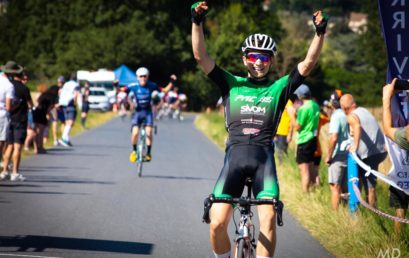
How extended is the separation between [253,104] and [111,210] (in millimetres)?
6451

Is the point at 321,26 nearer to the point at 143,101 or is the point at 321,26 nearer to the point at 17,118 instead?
the point at 17,118

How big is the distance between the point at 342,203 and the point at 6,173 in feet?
20.6

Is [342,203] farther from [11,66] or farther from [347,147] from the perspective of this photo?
[11,66]

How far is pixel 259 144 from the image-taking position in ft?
25.5

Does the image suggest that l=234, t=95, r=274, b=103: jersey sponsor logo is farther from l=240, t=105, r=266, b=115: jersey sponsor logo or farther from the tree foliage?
the tree foliage

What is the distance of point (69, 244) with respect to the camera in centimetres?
1062

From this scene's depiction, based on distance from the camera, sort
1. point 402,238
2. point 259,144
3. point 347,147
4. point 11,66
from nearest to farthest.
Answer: point 259,144, point 402,238, point 347,147, point 11,66

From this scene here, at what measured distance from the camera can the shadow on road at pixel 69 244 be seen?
10.3 metres

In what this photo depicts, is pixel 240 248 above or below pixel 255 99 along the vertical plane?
below

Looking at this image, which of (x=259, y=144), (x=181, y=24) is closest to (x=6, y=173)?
(x=259, y=144)

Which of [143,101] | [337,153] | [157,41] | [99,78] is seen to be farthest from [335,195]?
[157,41]

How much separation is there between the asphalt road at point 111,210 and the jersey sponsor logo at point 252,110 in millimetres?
2793

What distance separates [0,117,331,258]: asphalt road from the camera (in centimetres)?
1062

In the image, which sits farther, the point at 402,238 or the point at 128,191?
the point at 128,191
